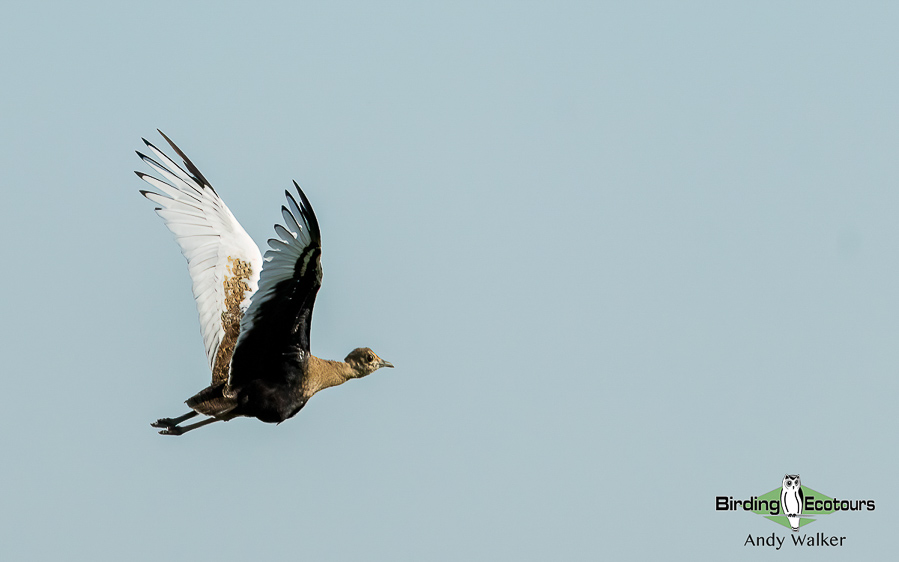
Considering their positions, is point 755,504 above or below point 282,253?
below

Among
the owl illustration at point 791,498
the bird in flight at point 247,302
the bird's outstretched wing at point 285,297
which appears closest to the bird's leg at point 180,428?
the bird in flight at point 247,302

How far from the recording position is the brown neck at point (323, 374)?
25.5 meters

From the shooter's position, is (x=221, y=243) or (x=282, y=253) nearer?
(x=282, y=253)

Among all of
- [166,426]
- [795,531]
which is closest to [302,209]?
[166,426]

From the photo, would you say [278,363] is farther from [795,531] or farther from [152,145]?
[795,531]

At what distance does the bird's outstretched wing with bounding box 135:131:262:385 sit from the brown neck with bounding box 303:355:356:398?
6.29 feet

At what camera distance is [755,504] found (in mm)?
34250

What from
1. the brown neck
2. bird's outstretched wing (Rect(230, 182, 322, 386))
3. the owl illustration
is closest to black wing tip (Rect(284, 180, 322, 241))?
bird's outstretched wing (Rect(230, 182, 322, 386))

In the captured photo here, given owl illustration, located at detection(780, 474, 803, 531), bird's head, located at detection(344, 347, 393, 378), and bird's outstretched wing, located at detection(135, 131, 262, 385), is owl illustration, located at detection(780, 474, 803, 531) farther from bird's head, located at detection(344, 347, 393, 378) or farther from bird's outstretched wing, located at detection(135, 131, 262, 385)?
bird's outstretched wing, located at detection(135, 131, 262, 385)

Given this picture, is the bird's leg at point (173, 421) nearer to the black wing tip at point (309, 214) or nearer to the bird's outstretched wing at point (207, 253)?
the bird's outstretched wing at point (207, 253)

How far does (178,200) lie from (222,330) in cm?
270

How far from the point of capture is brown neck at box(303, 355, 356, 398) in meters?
25.5

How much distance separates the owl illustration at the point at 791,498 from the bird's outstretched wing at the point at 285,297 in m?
15.2

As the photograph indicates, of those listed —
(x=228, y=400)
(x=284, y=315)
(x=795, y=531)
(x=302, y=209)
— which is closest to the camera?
(x=302, y=209)
